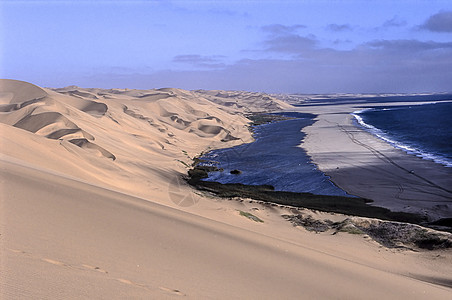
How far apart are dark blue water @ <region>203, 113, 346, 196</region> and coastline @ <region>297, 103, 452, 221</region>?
95 cm

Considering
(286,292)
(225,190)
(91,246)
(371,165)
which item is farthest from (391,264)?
(371,165)

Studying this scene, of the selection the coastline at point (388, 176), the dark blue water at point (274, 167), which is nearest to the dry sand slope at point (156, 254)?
the coastline at point (388, 176)

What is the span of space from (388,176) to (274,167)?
24.6 ft

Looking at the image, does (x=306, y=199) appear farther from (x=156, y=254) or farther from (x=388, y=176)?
(x=156, y=254)

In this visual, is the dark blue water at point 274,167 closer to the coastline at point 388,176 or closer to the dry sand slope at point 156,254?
the coastline at point 388,176

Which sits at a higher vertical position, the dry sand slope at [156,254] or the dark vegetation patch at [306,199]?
the dry sand slope at [156,254]

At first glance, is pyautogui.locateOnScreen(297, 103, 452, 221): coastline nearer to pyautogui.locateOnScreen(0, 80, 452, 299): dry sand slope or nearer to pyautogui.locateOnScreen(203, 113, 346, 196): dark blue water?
pyautogui.locateOnScreen(203, 113, 346, 196): dark blue water

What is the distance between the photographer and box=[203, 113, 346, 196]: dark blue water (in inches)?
812

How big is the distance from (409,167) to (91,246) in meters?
23.8

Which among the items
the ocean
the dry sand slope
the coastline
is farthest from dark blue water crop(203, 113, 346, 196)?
the dry sand slope

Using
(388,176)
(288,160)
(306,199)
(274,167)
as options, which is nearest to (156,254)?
(306,199)

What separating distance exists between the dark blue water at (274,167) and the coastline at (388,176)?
95cm

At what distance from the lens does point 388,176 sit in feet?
72.7

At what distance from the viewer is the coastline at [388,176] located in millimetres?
16734
